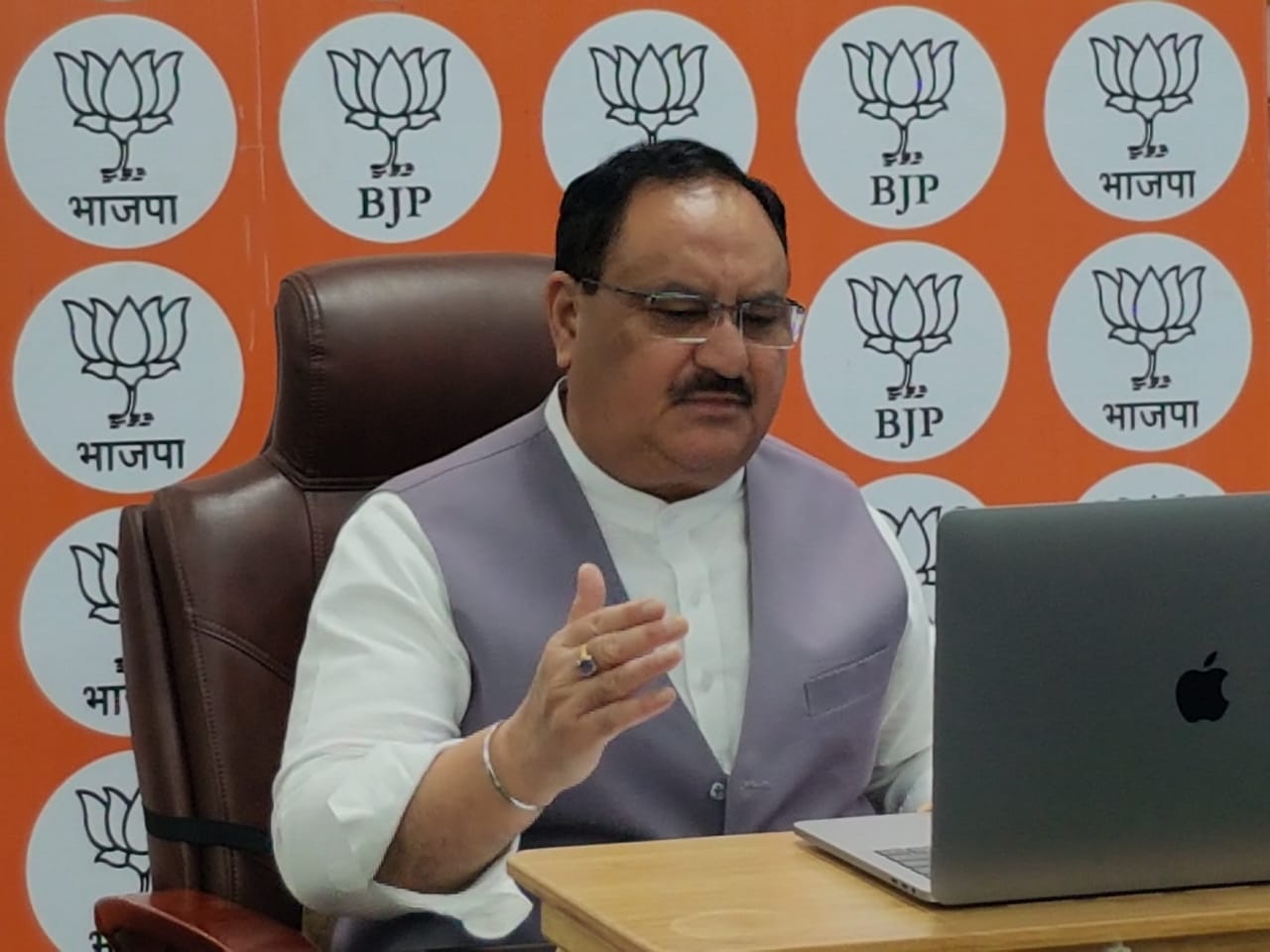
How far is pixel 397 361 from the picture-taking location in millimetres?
1979

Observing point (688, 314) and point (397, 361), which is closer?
point (688, 314)

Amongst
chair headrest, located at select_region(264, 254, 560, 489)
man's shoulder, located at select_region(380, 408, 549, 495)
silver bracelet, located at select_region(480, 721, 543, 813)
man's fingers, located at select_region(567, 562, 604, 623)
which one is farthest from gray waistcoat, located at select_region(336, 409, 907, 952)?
man's fingers, located at select_region(567, 562, 604, 623)

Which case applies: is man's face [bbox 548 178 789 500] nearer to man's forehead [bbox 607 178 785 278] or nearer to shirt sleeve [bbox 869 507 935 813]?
man's forehead [bbox 607 178 785 278]

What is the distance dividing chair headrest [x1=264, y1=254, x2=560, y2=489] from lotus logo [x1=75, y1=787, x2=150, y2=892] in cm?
62

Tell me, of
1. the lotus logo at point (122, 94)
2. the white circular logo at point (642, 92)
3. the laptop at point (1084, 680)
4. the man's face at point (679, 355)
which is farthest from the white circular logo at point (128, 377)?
the laptop at point (1084, 680)

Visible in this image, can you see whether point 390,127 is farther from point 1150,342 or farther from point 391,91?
point 1150,342

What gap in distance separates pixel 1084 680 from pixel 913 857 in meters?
0.21

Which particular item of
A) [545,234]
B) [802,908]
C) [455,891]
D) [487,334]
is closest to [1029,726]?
[802,908]

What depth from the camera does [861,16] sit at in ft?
8.45

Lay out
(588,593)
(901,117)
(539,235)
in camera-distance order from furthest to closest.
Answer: (901,117) → (539,235) → (588,593)

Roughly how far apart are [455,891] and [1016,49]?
1573 millimetres

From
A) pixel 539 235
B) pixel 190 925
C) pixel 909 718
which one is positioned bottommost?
pixel 190 925

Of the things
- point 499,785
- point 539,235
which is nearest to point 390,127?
point 539,235

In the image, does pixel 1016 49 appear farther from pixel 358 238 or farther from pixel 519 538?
pixel 519 538
